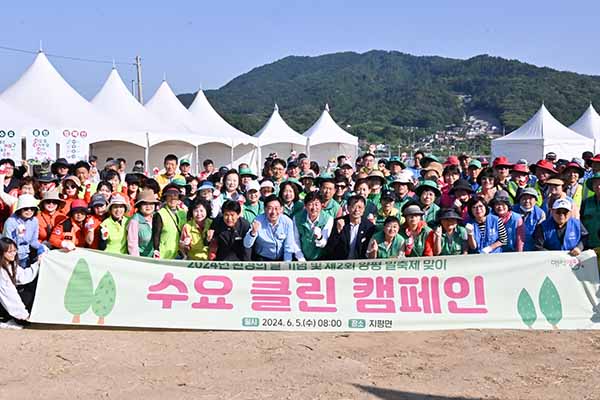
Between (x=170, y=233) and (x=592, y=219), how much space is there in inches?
168

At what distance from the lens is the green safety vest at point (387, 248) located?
5738 millimetres

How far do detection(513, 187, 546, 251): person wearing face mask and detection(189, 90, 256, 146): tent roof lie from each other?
18.4 metres

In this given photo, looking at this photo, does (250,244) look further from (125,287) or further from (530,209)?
(530,209)

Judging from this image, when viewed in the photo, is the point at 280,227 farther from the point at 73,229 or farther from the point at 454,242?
the point at 73,229

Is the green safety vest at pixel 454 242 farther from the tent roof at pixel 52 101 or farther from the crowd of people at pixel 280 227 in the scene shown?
the tent roof at pixel 52 101

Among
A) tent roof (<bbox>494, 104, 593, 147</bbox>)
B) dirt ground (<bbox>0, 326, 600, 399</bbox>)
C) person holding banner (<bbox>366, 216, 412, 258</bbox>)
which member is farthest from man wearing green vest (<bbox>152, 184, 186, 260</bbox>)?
tent roof (<bbox>494, 104, 593, 147</bbox>)

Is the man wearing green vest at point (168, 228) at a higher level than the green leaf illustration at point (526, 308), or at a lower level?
higher

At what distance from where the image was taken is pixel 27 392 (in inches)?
169

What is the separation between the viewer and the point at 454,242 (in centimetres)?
582

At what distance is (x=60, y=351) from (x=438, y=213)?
12.0 ft

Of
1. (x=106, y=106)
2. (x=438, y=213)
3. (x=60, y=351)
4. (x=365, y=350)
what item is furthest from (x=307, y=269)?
(x=106, y=106)

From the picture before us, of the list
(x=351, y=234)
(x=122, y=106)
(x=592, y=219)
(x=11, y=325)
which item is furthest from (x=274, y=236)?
(x=122, y=106)

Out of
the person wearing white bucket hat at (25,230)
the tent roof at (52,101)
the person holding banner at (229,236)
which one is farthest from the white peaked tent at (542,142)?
the person wearing white bucket hat at (25,230)

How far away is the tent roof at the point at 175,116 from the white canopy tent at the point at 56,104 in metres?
2.37
